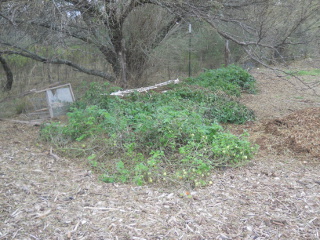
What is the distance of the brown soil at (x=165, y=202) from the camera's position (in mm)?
3053

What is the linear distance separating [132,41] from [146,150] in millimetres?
5717

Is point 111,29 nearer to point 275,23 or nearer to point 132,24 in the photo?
point 132,24

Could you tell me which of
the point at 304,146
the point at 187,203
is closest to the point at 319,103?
the point at 304,146

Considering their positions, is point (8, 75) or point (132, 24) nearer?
point (132, 24)

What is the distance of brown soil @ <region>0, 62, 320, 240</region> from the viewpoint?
3.05 meters

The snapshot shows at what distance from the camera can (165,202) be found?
358 centimetres

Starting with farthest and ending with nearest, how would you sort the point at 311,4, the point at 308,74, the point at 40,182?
the point at 308,74, the point at 311,4, the point at 40,182

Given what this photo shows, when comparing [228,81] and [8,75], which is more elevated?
[8,75]

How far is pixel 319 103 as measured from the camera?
28.2 ft

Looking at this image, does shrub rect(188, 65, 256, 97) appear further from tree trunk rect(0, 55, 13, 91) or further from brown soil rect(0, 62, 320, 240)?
tree trunk rect(0, 55, 13, 91)

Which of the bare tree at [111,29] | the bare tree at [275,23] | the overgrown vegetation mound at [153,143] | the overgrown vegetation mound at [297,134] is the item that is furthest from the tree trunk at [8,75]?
the overgrown vegetation mound at [297,134]

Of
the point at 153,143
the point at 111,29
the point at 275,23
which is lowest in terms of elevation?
the point at 153,143

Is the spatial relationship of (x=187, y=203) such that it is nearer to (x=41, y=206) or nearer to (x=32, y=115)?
(x=41, y=206)

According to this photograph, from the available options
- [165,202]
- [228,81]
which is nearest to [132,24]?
[228,81]
